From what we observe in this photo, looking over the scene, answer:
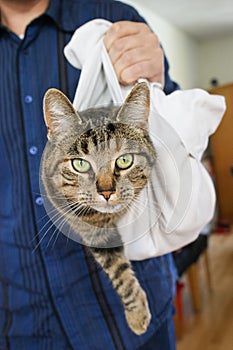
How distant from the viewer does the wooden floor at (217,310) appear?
42 cm

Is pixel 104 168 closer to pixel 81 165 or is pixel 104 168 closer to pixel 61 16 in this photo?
pixel 81 165

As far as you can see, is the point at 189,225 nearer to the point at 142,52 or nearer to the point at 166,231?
the point at 166,231

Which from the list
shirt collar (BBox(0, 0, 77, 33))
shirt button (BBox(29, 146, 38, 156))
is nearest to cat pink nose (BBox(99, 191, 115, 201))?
shirt button (BBox(29, 146, 38, 156))

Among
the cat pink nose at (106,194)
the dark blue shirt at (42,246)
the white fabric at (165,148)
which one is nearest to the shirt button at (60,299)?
the dark blue shirt at (42,246)

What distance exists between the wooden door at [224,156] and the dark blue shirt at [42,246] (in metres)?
0.05

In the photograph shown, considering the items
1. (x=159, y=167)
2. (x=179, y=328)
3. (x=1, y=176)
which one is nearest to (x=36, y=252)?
(x=1, y=176)

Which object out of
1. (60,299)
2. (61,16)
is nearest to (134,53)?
(61,16)

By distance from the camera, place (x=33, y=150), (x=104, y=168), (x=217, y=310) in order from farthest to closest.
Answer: (x=217, y=310), (x=33, y=150), (x=104, y=168)

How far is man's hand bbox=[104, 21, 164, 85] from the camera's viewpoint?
38cm

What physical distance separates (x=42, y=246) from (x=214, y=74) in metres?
0.21

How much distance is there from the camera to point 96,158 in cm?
28

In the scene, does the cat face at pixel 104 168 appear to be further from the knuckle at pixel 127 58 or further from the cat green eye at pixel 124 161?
the knuckle at pixel 127 58

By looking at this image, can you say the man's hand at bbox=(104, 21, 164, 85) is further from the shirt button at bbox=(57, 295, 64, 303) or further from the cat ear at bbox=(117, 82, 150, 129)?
the shirt button at bbox=(57, 295, 64, 303)

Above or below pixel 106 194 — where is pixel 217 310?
below
